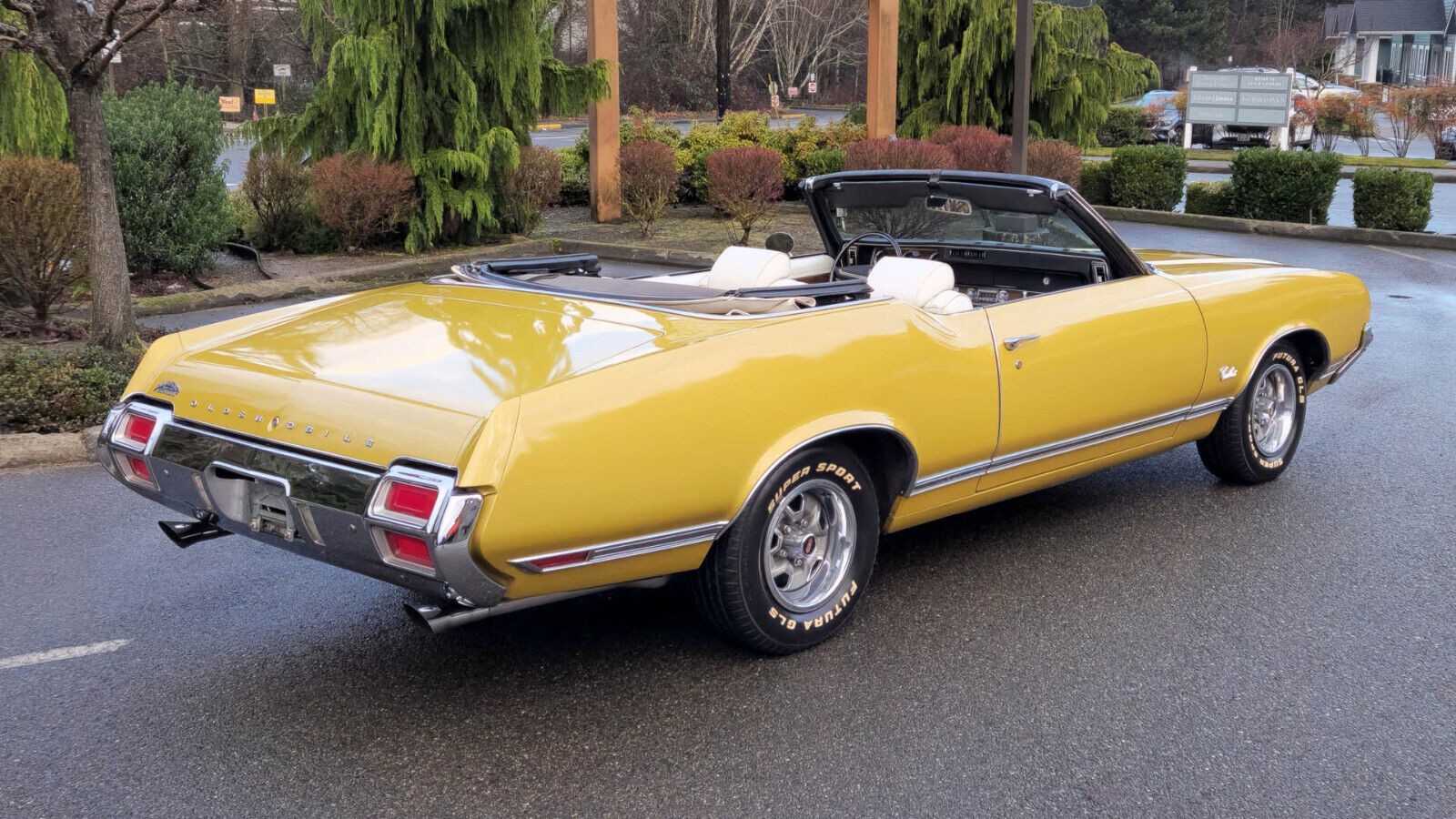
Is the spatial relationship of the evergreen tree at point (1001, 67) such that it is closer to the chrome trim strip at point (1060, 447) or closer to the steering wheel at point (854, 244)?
the steering wheel at point (854, 244)

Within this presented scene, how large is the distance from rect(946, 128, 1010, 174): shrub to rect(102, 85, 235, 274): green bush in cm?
881

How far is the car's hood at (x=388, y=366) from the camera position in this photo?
11.1 feet

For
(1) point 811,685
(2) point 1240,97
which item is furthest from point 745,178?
(2) point 1240,97

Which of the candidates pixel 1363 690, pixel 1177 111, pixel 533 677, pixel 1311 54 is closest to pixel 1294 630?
pixel 1363 690

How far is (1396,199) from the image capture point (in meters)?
16.1

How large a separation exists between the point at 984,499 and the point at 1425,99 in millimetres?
30501

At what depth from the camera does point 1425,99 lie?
3006 centimetres

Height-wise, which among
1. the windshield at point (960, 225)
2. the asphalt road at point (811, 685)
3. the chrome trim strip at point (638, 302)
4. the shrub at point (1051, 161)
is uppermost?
the shrub at point (1051, 161)

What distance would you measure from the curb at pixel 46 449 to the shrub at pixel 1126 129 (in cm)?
3202

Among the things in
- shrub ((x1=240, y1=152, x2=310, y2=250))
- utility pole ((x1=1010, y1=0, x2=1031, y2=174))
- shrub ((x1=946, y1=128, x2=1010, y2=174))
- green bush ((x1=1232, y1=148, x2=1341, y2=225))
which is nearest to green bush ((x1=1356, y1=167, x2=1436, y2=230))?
green bush ((x1=1232, y1=148, x2=1341, y2=225))

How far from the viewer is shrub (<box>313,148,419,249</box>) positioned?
13.5m

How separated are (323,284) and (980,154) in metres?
8.56

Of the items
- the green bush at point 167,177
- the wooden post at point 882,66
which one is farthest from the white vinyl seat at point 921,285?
the wooden post at point 882,66

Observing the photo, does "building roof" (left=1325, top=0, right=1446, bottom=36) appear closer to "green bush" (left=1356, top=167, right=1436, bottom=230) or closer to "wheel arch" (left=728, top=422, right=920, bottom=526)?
"green bush" (left=1356, top=167, right=1436, bottom=230)
